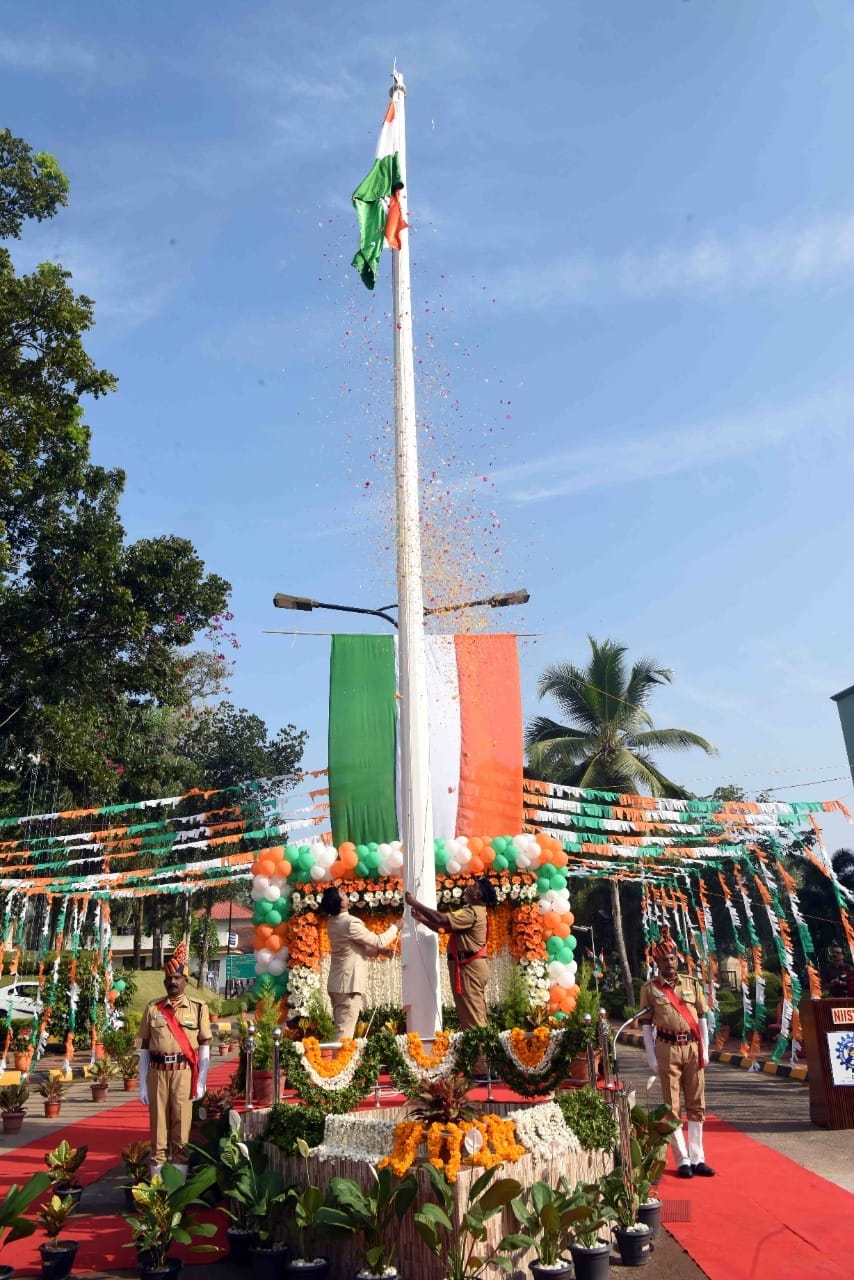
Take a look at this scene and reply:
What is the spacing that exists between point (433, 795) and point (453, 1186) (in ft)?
28.4

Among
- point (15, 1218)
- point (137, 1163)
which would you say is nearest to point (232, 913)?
point (137, 1163)

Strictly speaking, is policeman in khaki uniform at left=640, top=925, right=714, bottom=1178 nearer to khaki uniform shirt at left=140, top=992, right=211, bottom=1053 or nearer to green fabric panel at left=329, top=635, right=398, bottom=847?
khaki uniform shirt at left=140, top=992, right=211, bottom=1053

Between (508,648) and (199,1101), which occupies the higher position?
(508,648)

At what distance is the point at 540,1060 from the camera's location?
8.42 m

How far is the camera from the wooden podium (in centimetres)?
1105

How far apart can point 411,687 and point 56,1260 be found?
613 cm

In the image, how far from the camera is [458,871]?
14.2 meters

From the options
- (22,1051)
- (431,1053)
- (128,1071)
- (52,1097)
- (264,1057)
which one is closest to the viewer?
(431,1053)

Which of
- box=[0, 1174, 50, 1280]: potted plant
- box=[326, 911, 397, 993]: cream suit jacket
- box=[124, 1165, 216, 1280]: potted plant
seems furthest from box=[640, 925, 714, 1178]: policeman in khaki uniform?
box=[0, 1174, 50, 1280]: potted plant

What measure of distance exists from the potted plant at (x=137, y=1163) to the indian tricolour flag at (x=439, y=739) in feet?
20.3

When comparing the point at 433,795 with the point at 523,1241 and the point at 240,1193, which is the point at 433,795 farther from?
the point at 523,1241

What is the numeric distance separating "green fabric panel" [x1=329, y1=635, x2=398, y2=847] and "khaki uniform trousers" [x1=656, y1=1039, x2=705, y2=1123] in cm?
594

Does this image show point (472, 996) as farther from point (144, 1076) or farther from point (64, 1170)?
point (64, 1170)

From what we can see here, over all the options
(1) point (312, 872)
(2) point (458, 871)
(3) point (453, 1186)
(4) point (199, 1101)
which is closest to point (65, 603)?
(1) point (312, 872)
